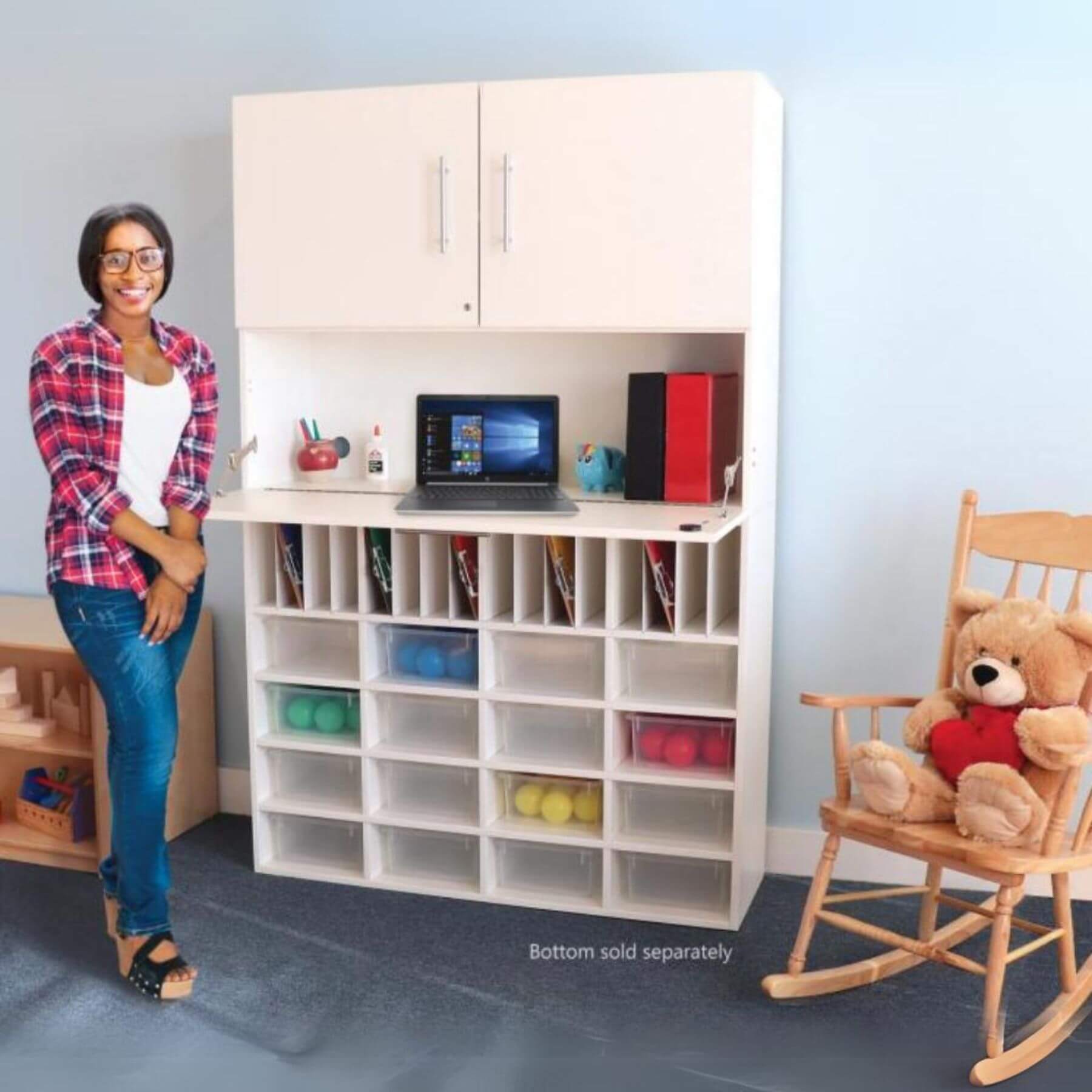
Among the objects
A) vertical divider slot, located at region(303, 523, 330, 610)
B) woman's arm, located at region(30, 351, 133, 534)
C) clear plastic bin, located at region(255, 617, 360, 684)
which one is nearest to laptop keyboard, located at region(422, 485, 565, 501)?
vertical divider slot, located at region(303, 523, 330, 610)

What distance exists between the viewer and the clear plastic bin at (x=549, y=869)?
3.23 m

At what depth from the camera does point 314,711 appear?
341 cm

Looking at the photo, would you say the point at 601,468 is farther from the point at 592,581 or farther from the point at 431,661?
the point at 431,661

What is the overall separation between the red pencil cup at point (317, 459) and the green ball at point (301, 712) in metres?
0.53

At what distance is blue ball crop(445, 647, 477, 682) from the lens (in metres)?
3.25

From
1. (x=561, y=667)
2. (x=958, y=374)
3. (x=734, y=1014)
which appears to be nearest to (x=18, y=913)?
(x=561, y=667)

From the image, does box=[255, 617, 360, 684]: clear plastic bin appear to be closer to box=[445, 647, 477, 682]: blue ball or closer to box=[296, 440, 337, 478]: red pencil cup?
box=[445, 647, 477, 682]: blue ball

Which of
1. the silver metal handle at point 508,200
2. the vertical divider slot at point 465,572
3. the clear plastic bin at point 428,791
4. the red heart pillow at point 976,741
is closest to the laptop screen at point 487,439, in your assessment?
the vertical divider slot at point 465,572

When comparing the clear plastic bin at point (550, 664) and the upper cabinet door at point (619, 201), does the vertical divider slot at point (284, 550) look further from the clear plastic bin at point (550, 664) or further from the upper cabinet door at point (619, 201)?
the upper cabinet door at point (619, 201)

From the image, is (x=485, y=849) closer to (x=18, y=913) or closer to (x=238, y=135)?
(x=18, y=913)

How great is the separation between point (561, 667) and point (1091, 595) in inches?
45.2

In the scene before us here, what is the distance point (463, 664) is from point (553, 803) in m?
0.37

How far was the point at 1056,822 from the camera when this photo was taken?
2.52 m

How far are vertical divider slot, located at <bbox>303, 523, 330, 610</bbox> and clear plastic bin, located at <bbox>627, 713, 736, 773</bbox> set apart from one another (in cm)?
77
